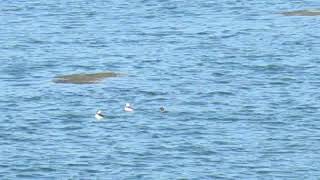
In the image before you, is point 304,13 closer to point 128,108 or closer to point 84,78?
point 84,78

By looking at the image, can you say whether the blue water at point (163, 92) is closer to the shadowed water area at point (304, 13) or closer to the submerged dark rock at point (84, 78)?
the submerged dark rock at point (84, 78)

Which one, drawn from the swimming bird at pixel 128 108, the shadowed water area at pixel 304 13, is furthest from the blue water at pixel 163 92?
the shadowed water area at pixel 304 13

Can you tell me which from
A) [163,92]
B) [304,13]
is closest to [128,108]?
[163,92]

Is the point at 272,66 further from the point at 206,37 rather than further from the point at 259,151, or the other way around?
the point at 259,151

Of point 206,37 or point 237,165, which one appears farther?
point 206,37

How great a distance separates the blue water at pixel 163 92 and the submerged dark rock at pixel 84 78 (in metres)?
0.62

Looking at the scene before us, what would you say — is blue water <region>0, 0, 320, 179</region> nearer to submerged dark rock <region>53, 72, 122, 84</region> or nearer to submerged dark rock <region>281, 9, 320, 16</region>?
submerged dark rock <region>53, 72, 122, 84</region>

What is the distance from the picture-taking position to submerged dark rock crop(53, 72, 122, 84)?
2972 inches

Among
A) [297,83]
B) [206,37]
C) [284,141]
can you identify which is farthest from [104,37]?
[284,141]

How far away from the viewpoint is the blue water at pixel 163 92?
5850 cm

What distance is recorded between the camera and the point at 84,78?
250 ft

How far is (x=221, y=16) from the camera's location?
325 ft

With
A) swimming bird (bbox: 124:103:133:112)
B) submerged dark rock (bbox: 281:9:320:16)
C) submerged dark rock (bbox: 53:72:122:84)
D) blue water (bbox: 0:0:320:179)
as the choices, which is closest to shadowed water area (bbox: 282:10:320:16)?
submerged dark rock (bbox: 281:9:320:16)

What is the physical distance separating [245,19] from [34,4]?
17.6m
